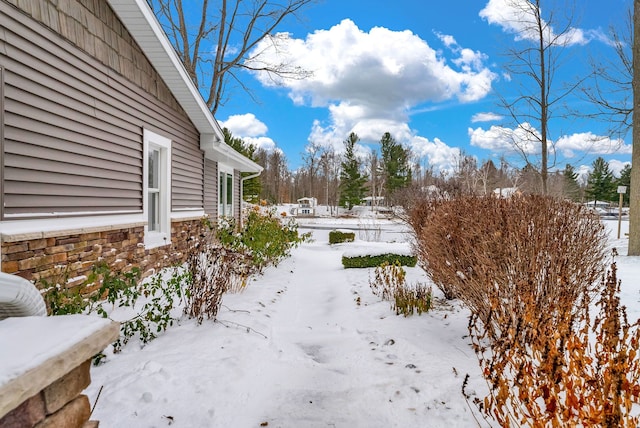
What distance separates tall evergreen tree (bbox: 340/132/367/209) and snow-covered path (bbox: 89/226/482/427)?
37062 millimetres

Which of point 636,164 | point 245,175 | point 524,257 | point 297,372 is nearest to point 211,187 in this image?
point 297,372

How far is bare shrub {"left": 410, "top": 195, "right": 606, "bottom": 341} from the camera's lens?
10.4 ft

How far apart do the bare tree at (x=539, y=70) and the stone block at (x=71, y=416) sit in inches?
574

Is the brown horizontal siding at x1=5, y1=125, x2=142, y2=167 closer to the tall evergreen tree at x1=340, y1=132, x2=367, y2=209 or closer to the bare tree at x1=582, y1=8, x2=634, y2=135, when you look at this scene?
the bare tree at x1=582, y1=8, x2=634, y2=135

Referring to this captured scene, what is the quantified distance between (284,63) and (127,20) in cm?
1064

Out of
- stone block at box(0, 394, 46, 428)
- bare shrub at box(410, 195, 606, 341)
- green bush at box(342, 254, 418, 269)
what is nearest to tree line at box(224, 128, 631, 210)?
green bush at box(342, 254, 418, 269)

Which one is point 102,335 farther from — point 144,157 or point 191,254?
point 144,157

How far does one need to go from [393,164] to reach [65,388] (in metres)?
42.2

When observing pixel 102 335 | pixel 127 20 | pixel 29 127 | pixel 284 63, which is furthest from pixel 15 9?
pixel 284 63

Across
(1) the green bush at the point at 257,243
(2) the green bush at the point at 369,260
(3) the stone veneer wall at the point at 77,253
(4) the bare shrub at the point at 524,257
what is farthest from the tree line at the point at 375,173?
(4) the bare shrub at the point at 524,257

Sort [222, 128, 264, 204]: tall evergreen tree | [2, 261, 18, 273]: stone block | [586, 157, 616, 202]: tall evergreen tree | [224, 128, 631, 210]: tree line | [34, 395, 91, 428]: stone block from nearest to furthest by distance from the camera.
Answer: [34, 395, 91, 428]: stone block < [2, 261, 18, 273]: stone block < [222, 128, 264, 204]: tall evergreen tree < [224, 128, 631, 210]: tree line < [586, 157, 616, 202]: tall evergreen tree

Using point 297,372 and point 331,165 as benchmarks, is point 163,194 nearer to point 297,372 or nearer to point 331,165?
point 297,372

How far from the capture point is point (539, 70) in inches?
539

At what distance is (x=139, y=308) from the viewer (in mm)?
4668
